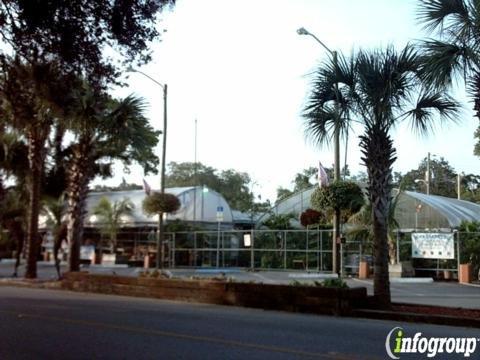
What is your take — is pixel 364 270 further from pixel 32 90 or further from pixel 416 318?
pixel 32 90

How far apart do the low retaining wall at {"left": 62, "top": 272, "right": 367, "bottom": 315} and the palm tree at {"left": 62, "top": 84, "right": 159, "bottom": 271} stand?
3.09 m

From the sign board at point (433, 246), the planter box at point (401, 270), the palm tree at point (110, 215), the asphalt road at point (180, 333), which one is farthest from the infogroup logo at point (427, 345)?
the palm tree at point (110, 215)

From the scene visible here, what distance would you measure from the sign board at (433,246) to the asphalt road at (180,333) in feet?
41.9

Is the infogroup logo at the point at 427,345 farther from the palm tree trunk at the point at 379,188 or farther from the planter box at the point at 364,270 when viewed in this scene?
the planter box at the point at 364,270

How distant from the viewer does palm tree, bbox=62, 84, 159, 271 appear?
21516 millimetres

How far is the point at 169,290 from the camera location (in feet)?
57.8

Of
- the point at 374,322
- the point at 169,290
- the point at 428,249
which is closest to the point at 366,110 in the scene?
the point at 374,322

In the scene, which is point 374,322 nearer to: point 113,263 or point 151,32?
point 151,32

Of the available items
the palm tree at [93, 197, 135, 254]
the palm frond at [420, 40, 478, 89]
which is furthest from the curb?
the palm tree at [93, 197, 135, 254]

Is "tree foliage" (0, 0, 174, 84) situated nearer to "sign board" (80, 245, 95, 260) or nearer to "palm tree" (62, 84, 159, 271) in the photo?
"palm tree" (62, 84, 159, 271)

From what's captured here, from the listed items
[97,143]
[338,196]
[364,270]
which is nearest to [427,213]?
[364,270]

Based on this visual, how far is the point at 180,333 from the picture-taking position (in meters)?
10.7

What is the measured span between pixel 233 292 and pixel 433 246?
40.8 ft

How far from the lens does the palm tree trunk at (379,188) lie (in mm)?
14672
